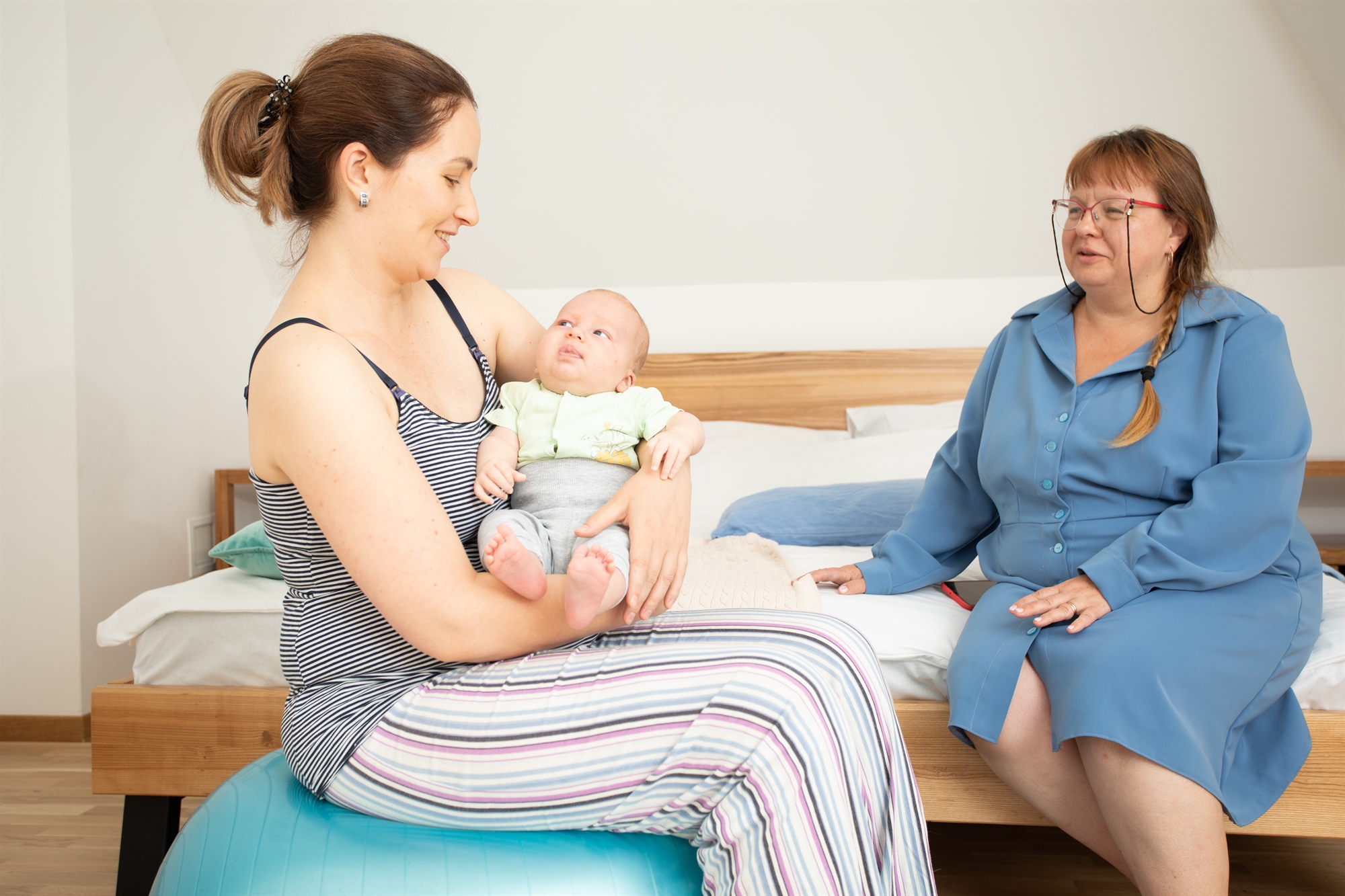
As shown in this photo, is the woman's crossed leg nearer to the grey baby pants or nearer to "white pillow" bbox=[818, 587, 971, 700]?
"white pillow" bbox=[818, 587, 971, 700]

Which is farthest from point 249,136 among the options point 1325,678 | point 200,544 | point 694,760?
point 200,544

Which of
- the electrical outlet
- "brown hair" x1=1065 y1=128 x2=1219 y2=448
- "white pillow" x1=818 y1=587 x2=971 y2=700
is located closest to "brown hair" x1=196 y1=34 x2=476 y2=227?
"white pillow" x1=818 y1=587 x2=971 y2=700

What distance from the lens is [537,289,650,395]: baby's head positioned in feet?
3.88

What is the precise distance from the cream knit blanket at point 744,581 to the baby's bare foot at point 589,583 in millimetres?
316

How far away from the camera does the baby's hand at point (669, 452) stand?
105 centimetres

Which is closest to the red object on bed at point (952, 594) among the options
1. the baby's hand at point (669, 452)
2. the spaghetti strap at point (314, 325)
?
the baby's hand at point (669, 452)

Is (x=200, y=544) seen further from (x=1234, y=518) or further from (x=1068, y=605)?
(x=1234, y=518)

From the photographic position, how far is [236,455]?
3.09 meters

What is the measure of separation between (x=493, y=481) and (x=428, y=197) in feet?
1.04

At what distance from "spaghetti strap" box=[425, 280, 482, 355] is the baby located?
0.23ft

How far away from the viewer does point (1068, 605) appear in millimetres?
A: 1200

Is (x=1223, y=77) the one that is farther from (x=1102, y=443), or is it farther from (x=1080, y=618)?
(x=1080, y=618)

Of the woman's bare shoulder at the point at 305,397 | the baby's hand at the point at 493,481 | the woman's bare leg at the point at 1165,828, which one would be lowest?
the woman's bare leg at the point at 1165,828

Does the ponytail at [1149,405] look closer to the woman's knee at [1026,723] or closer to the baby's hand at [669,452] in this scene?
the woman's knee at [1026,723]
